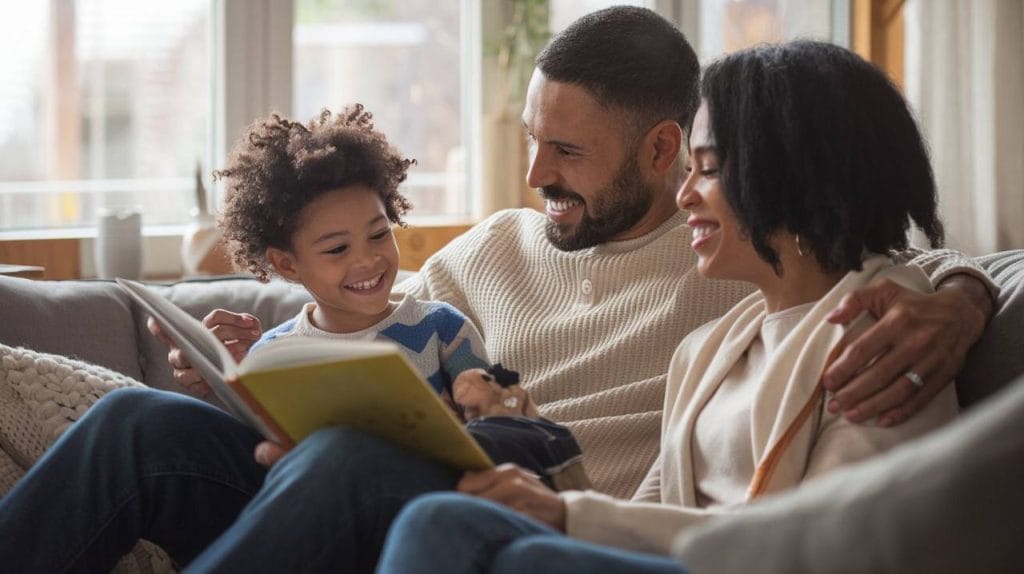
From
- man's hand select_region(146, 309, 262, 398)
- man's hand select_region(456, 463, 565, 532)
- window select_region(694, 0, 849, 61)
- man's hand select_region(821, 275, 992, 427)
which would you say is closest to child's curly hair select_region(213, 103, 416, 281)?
man's hand select_region(146, 309, 262, 398)

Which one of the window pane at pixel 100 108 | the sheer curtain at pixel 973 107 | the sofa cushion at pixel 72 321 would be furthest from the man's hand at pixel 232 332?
the sheer curtain at pixel 973 107

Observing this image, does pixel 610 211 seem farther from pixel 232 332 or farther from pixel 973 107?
pixel 973 107

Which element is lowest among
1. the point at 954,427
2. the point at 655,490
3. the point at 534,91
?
the point at 655,490

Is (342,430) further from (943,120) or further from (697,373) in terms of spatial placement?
(943,120)

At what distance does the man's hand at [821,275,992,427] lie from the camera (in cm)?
151

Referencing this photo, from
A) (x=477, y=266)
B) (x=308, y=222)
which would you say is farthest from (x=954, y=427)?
(x=477, y=266)

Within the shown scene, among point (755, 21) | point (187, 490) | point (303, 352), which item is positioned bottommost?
point (187, 490)

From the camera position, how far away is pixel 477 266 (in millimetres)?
2391

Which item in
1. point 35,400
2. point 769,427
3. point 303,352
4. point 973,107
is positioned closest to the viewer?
point 303,352

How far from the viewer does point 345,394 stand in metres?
1.50

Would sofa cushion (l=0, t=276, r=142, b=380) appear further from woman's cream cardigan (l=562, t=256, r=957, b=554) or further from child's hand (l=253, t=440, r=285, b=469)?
woman's cream cardigan (l=562, t=256, r=957, b=554)

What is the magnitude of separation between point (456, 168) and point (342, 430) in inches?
95.5

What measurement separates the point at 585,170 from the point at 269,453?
829 mm

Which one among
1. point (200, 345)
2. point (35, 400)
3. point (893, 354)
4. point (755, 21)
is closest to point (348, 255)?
point (200, 345)
